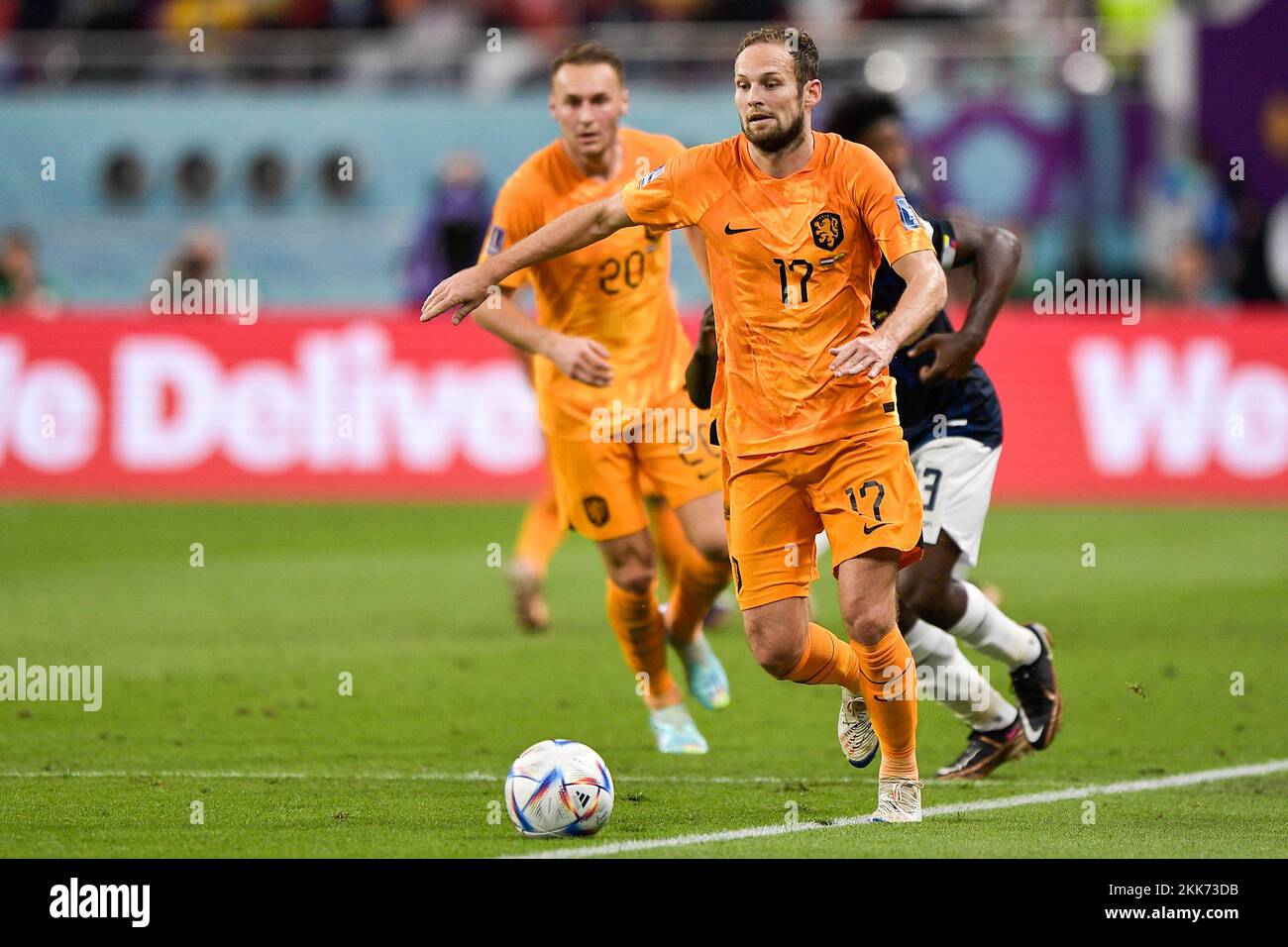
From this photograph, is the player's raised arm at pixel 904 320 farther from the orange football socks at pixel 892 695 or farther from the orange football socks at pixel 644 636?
the orange football socks at pixel 644 636

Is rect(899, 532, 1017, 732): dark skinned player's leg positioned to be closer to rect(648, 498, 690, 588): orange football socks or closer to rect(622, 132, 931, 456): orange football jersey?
rect(622, 132, 931, 456): orange football jersey

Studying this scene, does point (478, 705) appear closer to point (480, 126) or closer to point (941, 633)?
point (941, 633)

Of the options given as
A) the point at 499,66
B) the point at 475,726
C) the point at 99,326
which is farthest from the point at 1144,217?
the point at 475,726

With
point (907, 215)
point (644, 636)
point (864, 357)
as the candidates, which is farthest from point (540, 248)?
point (644, 636)

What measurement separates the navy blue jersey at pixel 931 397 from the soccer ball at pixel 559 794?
207cm

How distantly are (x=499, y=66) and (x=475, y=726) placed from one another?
50.8 feet

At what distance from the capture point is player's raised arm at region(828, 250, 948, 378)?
6020 mm

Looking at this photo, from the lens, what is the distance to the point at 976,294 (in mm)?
7488

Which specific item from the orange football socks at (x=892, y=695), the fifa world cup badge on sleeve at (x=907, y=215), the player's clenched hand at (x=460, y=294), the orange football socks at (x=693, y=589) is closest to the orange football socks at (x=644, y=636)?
the orange football socks at (x=693, y=589)

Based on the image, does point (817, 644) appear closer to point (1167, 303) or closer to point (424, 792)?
point (424, 792)

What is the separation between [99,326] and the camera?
1752cm

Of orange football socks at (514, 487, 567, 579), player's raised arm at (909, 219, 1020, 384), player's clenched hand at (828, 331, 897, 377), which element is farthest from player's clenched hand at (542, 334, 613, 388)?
orange football socks at (514, 487, 567, 579)

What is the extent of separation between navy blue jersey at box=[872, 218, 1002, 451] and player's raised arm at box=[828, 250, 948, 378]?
1.19 meters

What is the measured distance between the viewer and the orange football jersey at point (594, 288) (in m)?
8.46
